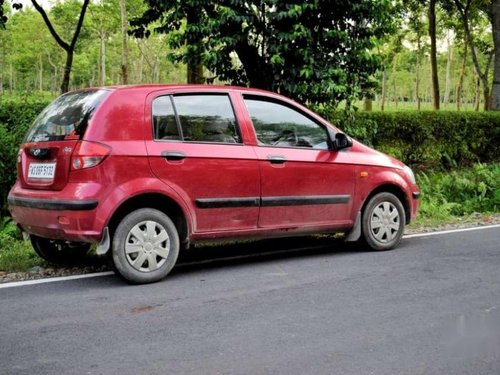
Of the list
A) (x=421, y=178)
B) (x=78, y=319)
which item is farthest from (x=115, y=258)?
(x=421, y=178)

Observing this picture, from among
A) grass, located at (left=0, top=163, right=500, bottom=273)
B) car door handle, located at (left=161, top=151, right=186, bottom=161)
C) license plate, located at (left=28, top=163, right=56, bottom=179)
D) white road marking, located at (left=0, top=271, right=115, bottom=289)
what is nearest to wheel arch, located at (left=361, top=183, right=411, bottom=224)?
grass, located at (left=0, top=163, right=500, bottom=273)

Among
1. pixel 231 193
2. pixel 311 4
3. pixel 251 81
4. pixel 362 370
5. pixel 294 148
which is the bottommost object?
pixel 362 370

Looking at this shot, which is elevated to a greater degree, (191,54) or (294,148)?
(191,54)

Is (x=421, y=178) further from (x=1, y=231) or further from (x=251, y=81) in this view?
(x=1, y=231)

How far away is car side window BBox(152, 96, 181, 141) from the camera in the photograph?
566cm

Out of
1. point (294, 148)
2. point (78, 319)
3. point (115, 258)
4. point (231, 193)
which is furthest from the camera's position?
point (294, 148)

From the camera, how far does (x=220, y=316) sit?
4.54 meters

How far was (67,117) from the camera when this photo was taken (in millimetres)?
5625

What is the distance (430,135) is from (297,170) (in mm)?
8845

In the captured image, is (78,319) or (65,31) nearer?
(78,319)

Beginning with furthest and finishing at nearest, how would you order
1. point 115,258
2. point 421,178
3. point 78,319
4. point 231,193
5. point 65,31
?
1. point 65,31
2. point 421,178
3. point 231,193
4. point 115,258
5. point 78,319

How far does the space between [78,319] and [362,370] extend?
212 centimetres

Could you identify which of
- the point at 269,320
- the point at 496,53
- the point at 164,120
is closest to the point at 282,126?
the point at 164,120

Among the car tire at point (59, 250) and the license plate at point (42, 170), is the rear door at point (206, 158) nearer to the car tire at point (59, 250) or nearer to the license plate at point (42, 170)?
the license plate at point (42, 170)
